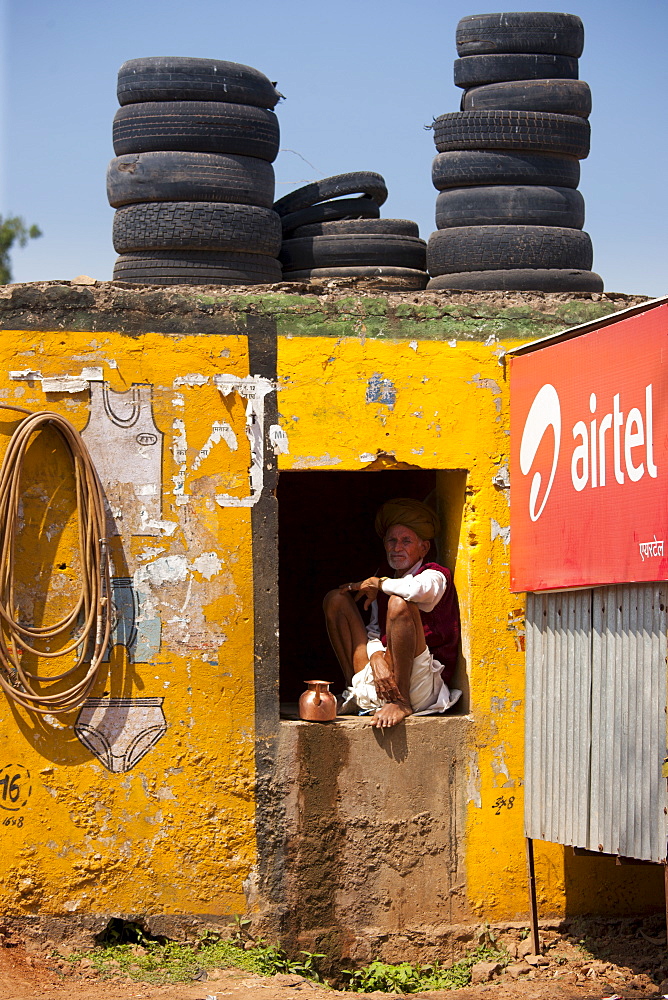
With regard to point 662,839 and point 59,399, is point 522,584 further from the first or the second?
point 59,399

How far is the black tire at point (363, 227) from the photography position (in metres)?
7.24

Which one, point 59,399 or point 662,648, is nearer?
point 662,648

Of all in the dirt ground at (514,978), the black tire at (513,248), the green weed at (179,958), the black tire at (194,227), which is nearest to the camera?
the dirt ground at (514,978)

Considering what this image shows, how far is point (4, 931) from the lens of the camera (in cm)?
507


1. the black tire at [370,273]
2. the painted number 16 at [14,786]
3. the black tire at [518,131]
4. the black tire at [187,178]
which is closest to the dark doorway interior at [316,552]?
the black tire at [370,273]

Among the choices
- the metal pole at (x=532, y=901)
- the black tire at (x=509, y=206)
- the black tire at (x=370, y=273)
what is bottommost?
the metal pole at (x=532, y=901)

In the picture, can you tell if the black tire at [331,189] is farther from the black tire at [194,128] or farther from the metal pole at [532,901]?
the metal pole at [532,901]

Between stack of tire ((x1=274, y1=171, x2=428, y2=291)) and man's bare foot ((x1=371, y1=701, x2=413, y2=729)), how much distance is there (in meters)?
2.79

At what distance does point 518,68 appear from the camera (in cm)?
702

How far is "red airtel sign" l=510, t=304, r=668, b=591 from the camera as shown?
434cm

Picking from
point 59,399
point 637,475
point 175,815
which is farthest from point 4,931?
point 637,475

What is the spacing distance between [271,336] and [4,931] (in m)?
3.02

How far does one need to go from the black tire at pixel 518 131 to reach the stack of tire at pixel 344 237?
688 millimetres

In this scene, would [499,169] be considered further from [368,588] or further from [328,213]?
[368,588]
